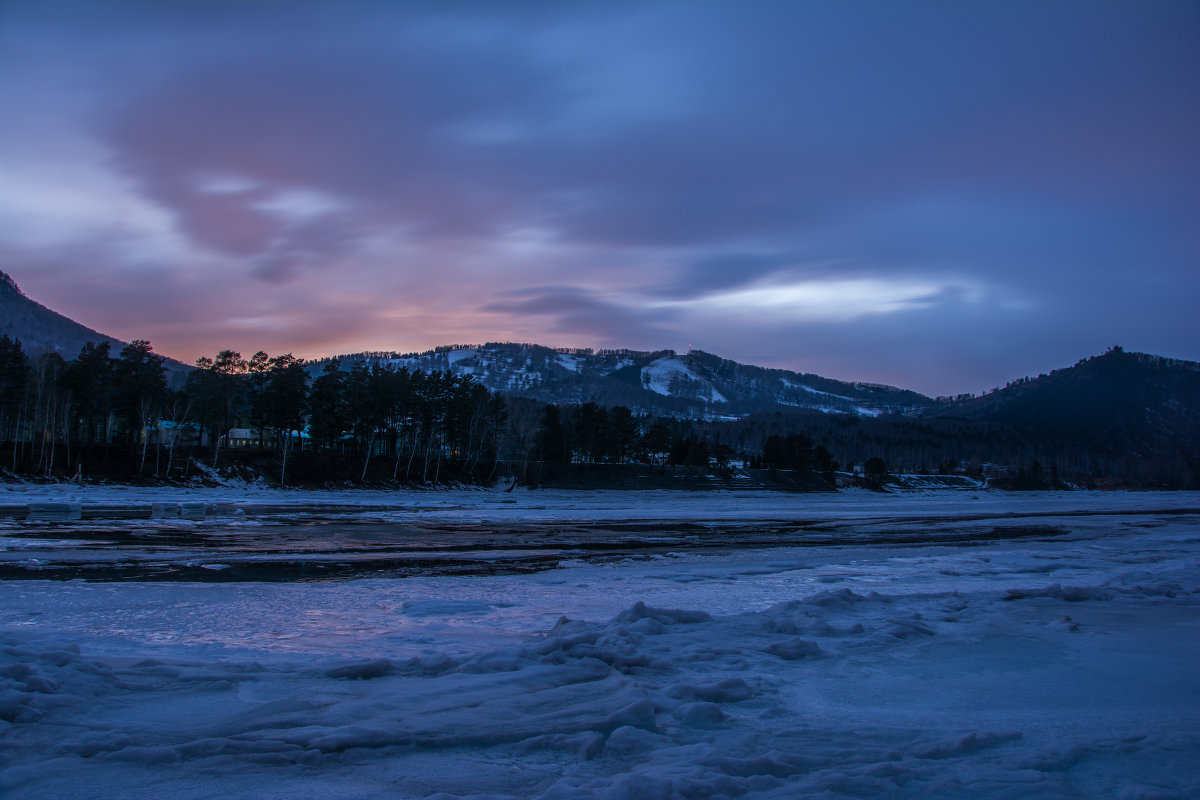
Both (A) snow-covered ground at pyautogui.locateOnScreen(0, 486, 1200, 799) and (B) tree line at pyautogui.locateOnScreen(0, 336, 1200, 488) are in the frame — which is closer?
(A) snow-covered ground at pyautogui.locateOnScreen(0, 486, 1200, 799)

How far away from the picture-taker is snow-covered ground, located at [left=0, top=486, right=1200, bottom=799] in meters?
5.05

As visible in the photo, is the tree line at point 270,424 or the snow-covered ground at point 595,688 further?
the tree line at point 270,424

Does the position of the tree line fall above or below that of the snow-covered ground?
above

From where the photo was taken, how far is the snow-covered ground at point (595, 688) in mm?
5055

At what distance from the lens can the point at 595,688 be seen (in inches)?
282

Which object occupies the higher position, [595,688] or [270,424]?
[270,424]

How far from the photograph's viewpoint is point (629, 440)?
108750mm

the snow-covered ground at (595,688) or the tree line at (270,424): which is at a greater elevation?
the tree line at (270,424)

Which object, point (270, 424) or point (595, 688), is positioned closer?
point (595, 688)

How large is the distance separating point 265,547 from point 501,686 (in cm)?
1832

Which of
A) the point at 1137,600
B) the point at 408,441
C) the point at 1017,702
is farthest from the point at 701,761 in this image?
the point at 408,441

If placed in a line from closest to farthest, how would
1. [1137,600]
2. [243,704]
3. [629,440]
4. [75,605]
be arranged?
[243,704]
[75,605]
[1137,600]
[629,440]

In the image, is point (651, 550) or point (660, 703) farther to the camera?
point (651, 550)

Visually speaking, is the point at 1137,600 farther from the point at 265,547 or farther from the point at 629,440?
the point at 629,440
